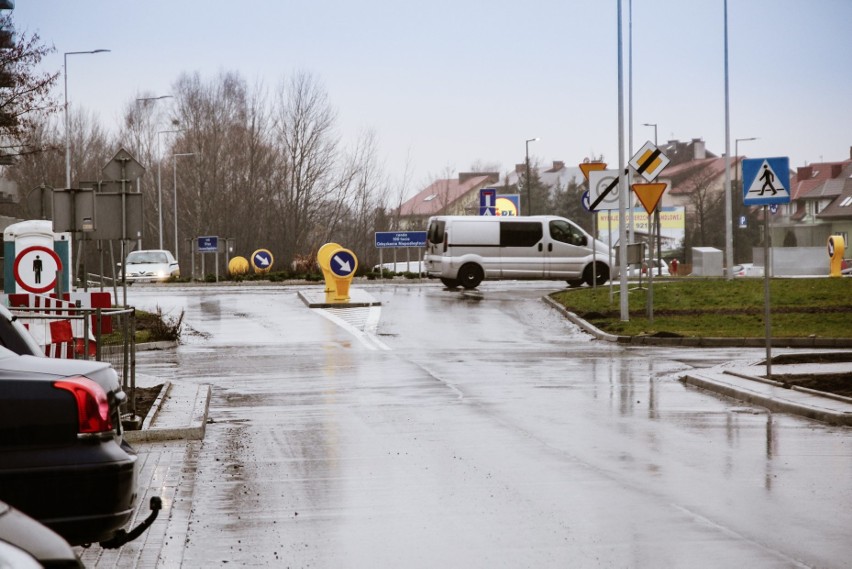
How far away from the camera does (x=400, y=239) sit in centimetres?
4778

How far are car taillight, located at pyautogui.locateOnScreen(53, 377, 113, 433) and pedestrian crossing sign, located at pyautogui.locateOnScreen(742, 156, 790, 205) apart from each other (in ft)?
38.6

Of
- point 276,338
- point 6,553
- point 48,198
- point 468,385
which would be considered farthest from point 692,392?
point 48,198

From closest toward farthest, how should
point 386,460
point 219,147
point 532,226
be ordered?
point 386,460
point 532,226
point 219,147

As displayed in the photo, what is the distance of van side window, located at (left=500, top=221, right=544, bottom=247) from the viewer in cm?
4116

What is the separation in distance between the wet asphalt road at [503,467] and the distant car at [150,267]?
3282cm

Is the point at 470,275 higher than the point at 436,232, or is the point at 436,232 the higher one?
the point at 436,232

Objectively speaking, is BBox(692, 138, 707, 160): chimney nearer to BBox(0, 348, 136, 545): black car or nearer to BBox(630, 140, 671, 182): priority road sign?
BBox(630, 140, 671, 182): priority road sign

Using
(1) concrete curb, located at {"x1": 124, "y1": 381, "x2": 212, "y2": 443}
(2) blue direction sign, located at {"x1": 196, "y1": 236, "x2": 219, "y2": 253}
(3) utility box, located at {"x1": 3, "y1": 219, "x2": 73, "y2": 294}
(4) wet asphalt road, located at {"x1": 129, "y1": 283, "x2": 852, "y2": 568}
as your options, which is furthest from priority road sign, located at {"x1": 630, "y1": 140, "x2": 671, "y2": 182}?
(2) blue direction sign, located at {"x1": 196, "y1": 236, "x2": 219, "y2": 253}

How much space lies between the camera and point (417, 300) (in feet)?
115

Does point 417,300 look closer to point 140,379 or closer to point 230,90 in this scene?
point 140,379

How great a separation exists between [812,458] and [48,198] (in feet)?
64.3

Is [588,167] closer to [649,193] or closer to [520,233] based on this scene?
[649,193]

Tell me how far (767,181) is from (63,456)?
12.4 metres

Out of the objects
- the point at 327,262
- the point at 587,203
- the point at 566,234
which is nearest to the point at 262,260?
the point at 566,234
